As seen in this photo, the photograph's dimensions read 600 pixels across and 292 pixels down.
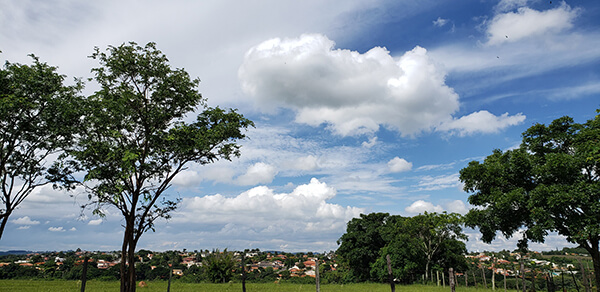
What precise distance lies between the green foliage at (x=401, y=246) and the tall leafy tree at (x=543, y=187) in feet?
49.4

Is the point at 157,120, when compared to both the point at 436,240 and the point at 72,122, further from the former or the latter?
the point at 436,240

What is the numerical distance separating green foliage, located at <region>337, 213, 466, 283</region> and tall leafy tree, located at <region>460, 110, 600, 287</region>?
15.1 meters

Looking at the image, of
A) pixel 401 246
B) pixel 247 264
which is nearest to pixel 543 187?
pixel 401 246

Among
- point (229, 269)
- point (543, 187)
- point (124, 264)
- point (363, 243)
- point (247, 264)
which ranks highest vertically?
point (543, 187)

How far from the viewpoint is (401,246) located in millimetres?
36031

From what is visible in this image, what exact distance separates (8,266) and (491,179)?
48.7 m

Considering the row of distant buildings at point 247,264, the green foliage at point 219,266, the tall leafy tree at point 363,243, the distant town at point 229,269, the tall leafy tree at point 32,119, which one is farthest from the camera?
the row of distant buildings at point 247,264

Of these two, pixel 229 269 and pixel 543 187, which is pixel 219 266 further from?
pixel 543 187

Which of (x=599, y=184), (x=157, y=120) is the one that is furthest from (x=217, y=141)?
(x=599, y=184)

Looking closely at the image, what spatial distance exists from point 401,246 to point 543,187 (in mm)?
20863

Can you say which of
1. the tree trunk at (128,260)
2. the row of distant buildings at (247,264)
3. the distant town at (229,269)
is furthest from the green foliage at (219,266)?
the tree trunk at (128,260)

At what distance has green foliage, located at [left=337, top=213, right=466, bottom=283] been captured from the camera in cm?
3606

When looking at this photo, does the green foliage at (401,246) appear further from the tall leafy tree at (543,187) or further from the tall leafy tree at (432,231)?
the tall leafy tree at (543,187)

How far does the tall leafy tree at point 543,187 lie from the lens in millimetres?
16609
